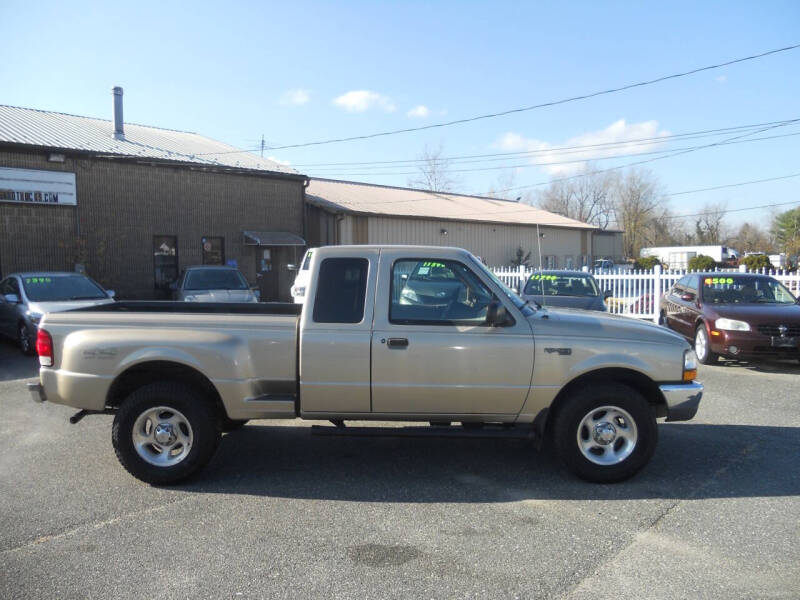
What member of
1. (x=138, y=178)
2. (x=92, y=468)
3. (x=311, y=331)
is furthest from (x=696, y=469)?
(x=138, y=178)

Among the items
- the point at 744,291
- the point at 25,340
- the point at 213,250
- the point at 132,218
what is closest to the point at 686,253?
the point at 213,250

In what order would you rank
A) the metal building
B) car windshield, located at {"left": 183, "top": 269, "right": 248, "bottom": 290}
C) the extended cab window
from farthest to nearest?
the metal building, car windshield, located at {"left": 183, "top": 269, "right": 248, "bottom": 290}, the extended cab window

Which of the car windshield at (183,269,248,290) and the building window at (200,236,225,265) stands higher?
the building window at (200,236,225,265)

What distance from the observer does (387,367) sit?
4762 mm

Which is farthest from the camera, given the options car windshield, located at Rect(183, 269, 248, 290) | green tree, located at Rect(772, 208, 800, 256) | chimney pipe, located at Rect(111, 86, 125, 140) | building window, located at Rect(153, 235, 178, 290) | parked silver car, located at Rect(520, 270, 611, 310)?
green tree, located at Rect(772, 208, 800, 256)

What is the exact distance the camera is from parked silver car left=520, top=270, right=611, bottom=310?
12219 millimetres

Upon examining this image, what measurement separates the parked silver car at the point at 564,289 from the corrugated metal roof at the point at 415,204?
1468cm

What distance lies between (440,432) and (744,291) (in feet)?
27.6

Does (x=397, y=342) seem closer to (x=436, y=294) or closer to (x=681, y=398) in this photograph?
(x=436, y=294)

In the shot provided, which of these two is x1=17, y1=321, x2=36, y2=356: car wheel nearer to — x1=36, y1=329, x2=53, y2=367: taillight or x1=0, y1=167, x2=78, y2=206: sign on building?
x1=36, y1=329, x2=53, y2=367: taillight

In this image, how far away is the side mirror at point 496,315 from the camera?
15.5ft

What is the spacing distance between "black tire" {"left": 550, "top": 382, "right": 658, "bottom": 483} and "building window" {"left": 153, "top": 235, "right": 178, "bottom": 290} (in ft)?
59.8

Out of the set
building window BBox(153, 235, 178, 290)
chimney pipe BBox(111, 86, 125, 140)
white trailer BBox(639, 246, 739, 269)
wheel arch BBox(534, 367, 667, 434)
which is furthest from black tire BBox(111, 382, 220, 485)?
white trailer BBox(639, 246, 739, 269)

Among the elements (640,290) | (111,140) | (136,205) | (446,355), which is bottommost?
(446,355)
